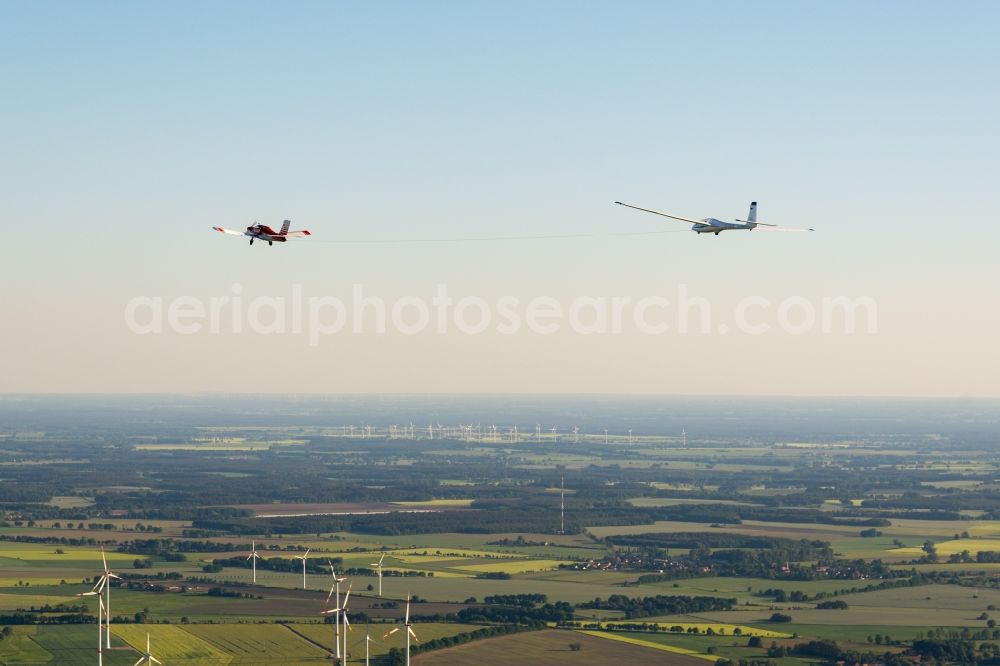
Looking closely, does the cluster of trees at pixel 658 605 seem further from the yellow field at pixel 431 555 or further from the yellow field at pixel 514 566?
the yellow field at pixel 431 555

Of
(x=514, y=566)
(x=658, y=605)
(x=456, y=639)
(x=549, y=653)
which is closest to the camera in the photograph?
(x=549, y=653)

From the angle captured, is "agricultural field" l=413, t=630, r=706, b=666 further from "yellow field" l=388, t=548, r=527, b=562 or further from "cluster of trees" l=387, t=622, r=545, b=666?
"yellow field" l=388, t=548, r=527, b=562

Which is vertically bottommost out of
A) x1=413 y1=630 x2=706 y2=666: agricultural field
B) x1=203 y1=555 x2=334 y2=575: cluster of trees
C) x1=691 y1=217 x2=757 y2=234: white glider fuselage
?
x1=413 y1=630 x2=706 y2=666: agricultural field

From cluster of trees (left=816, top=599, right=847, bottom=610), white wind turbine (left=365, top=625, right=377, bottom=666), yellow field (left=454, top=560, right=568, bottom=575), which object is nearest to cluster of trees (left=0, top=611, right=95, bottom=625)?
white wind turbine (left=365, top=625, right=377, bottom=666)

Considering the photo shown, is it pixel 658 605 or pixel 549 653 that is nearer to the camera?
pixel 549 653

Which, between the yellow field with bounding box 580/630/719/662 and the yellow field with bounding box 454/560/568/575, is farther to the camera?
the yellow field with bounding box 454/560/568/575

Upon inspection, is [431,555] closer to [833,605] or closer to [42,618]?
[833,605]

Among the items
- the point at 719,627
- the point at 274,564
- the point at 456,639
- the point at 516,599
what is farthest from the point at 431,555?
the point at 456,639

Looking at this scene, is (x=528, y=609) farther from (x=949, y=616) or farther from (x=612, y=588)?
(x=949, y=616)
